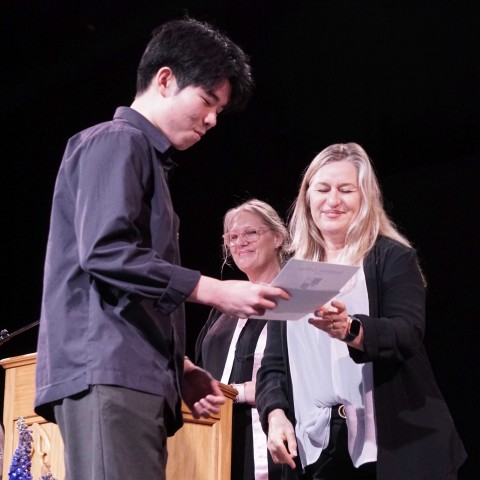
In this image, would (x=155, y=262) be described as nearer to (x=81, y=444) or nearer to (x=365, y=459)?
(x=81, y=444)

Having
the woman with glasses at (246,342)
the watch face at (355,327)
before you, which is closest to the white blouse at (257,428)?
the woman with glasses at (246,342)

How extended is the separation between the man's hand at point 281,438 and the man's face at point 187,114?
0.85m

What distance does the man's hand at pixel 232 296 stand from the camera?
162 cm

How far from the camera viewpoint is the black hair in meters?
1.89

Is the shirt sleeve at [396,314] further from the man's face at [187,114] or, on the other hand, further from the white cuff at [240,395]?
the white cuff at [240,395]

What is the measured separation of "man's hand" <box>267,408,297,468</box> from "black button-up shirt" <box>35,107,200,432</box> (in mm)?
686

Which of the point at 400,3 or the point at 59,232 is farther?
the point at 400,3

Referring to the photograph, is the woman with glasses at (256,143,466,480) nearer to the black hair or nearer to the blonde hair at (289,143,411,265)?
the blonde hair at (289,143,411,265)

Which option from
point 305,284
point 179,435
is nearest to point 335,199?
point 305,284

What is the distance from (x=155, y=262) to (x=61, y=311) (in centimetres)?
19

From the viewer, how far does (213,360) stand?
340 centimetres

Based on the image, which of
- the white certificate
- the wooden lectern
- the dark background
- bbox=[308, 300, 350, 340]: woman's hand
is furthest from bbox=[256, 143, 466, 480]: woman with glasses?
the dark background

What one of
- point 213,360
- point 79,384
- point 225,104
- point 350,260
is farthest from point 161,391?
point 213,360

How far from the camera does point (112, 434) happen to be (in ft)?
4.91
